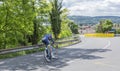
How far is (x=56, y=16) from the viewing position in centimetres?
4016

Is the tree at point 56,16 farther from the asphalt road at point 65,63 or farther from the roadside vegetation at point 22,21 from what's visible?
the asphalt road at point 65,63

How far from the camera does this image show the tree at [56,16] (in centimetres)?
4029

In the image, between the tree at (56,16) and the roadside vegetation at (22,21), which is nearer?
the roadside vegetation at (22,21)

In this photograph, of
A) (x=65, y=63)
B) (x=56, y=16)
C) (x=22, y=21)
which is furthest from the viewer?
(x=56, y=16)

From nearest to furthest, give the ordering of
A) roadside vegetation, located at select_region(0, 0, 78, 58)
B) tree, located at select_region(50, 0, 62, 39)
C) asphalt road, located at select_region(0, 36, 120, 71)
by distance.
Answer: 1. asphalt road, located at select_region(0, 36, 120, 71)
2. roadside vegetation, located at select_region(0, 0, 78, 58)
3. tree, located at select_region(50, 0, 62, 39)

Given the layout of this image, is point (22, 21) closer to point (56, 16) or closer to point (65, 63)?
point (56, 16)

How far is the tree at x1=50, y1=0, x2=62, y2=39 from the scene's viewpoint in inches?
1586

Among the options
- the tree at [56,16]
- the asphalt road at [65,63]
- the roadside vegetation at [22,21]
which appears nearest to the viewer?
the asphalt road at [65,63]

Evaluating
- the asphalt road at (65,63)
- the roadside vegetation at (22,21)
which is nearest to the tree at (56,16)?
the roadside vegetation at (22,21)

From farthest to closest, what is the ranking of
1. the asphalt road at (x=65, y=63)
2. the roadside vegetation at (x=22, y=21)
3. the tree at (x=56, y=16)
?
the tree at (x=56, y=16), the roadside vegetation at (x=22, y=21), the asphalt road at (x=65, y=63)

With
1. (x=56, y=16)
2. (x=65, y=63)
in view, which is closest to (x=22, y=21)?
(x=56, y=16)

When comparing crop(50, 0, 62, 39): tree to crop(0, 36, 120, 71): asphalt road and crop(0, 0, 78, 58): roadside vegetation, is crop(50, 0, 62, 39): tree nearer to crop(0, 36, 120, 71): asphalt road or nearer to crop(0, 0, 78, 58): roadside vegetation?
crop(0, 0, 78, 58): roadside vegetation

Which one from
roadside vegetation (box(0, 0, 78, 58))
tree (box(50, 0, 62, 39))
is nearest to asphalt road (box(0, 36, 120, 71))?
roadside vegetation (box(0, 0, 78, 58))

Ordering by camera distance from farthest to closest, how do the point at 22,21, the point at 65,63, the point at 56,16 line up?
the point at 56,16
the point at 22,21
the point at 65,63
